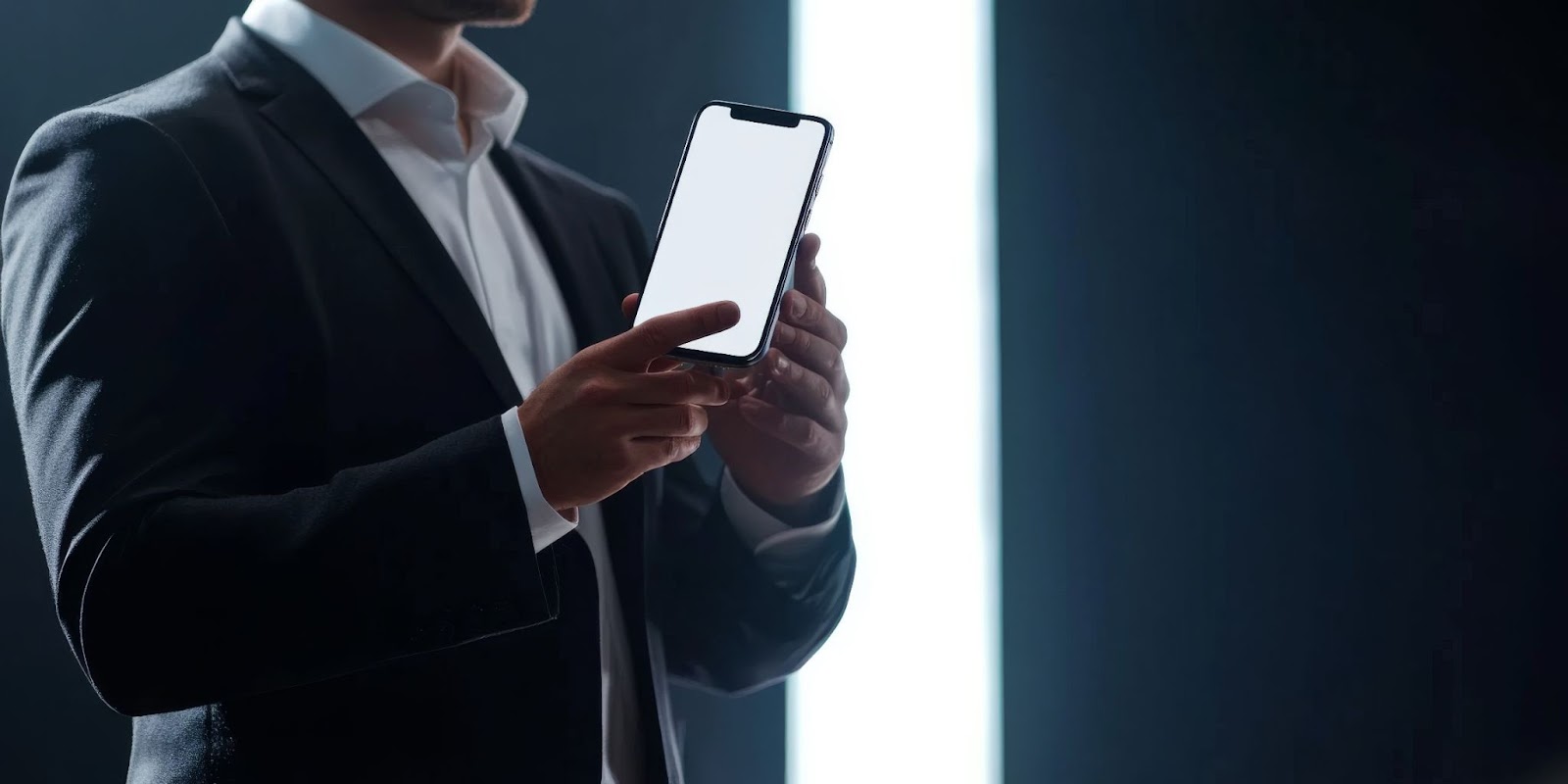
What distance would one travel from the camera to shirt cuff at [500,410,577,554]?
0.52 metres

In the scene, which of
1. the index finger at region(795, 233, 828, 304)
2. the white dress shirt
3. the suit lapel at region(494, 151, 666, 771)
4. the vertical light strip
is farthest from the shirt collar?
the vertical light strip

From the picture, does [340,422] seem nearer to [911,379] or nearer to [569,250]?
[569,250]

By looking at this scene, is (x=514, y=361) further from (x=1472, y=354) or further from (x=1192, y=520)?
(x=1472, y=354)

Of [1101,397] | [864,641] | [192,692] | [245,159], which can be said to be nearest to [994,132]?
[1101,397]

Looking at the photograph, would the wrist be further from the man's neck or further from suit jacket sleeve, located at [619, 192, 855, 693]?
the man's neck

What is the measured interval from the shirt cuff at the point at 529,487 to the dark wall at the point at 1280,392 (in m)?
0.69

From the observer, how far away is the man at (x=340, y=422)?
504mm

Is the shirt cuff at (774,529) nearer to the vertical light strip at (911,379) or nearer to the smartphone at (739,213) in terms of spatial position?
the smartphone at (739,213)

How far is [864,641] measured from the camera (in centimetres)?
110

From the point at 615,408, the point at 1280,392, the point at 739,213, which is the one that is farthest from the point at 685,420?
the point at 1280,392

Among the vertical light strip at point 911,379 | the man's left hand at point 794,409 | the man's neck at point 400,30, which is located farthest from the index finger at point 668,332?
the vertical light strip at point 911,379

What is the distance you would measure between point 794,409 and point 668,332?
0.73ft

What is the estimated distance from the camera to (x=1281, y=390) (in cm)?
117

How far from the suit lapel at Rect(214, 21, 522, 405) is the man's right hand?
10 cm
